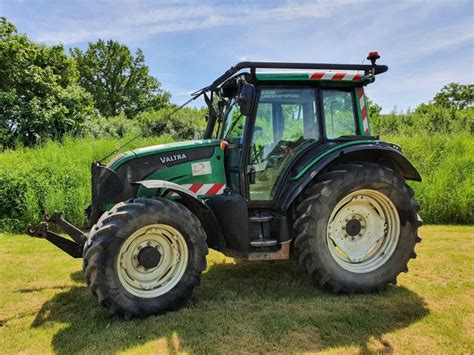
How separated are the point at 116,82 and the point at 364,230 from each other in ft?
123

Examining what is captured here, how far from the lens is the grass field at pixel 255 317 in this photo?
2947mm

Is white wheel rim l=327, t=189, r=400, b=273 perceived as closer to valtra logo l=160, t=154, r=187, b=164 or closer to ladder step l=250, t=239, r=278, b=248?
ladder step l=250, t=239, r=278, b=248

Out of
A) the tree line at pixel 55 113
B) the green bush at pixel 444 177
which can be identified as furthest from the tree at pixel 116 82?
the green bush at pixel 444 177

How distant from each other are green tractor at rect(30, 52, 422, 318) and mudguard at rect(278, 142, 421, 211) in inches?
0.5

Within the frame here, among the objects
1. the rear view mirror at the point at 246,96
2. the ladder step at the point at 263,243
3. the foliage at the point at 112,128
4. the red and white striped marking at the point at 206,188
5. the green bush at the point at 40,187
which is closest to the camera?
the rear view mirror at the point at 246,96

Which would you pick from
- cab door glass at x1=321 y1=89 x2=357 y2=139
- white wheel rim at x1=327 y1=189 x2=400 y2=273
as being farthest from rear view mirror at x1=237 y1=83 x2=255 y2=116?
white wheel rim at x1=327 y1=189 x2=400 y2=273

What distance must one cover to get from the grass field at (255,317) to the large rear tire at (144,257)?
0.58 feet

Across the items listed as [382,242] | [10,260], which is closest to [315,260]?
[382,242]

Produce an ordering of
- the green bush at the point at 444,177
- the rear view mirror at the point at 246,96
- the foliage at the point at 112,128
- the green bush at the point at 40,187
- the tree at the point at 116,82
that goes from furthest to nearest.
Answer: the tree at the point at 116,82
the foliage at the point at 112,128
the green bush at the point at 444,177
the green bush at the point at 40,187
the rear view mirror at the point at 246,96

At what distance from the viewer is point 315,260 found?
3.73m

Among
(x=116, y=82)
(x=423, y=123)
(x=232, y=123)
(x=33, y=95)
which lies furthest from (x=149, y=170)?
(x=116, y=82)

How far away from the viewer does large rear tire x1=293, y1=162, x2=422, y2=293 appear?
375 cm

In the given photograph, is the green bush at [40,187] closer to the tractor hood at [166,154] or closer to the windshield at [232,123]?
the tractor hood at [166,154]

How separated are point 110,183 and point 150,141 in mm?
7308
